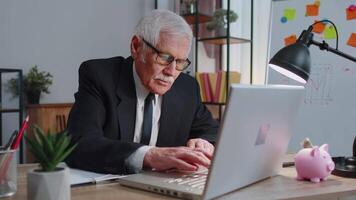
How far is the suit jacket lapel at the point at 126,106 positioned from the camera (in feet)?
4.62

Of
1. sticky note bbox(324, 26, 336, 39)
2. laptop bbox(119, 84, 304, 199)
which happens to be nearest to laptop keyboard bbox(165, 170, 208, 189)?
laptop bbox(119, 84, 304, 199)

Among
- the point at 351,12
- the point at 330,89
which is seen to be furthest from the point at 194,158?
the point at 351,12

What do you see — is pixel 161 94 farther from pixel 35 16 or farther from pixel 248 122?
pixel 35 16

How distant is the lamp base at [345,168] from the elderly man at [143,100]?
364 millimetres

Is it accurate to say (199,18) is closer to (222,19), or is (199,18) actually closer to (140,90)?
(222,19)

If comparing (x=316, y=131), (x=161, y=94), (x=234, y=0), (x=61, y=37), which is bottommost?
(x=316, y=131)

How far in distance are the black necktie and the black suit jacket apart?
1.9 inches

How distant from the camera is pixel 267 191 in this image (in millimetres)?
895

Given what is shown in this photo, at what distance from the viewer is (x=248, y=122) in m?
0.81

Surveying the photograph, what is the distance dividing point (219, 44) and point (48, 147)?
279 cm

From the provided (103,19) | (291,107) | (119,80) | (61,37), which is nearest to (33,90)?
(61,37)

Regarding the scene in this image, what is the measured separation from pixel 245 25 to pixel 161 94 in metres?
1.86

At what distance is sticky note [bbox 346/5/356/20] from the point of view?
6.89 ft

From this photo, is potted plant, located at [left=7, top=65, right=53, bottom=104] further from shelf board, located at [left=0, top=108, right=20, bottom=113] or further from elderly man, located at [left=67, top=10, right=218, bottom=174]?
elderly man, located at [left=67, top=10, right=218, bottom=174]
